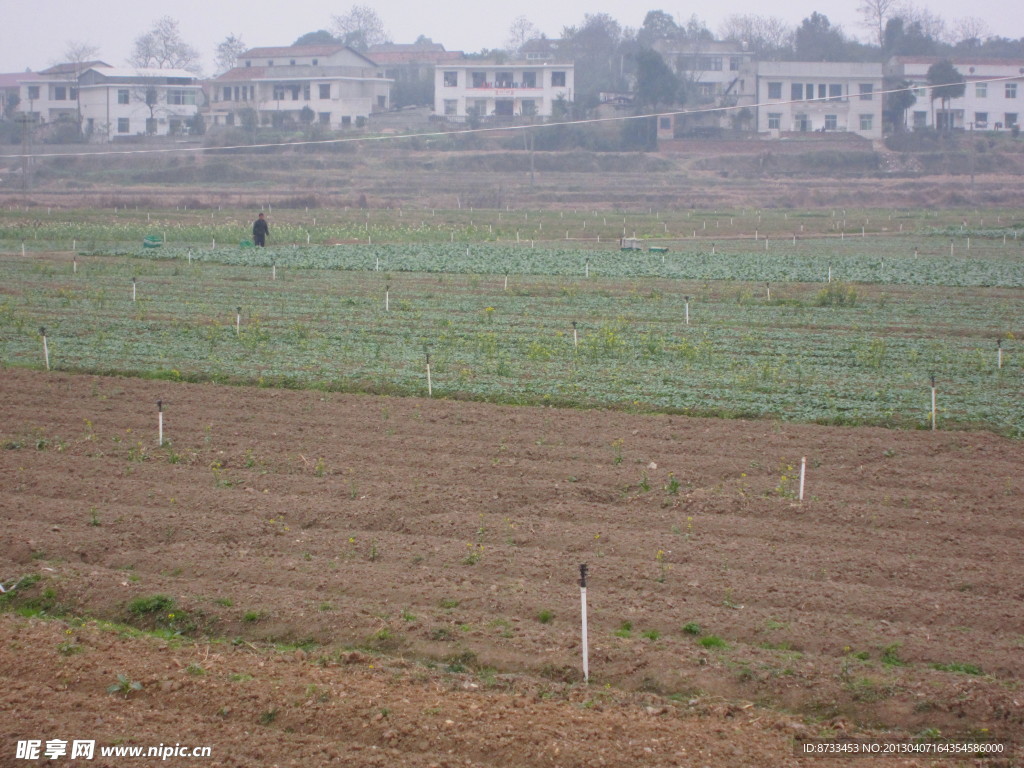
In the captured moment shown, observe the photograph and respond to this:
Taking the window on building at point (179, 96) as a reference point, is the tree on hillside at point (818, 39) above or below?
above

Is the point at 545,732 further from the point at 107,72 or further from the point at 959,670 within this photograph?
the point at 107,72

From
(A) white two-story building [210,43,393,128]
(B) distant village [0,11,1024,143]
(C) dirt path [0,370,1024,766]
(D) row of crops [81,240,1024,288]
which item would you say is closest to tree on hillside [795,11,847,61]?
(B) distant village [0,11,1024,143]

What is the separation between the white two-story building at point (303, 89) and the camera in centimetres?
10569

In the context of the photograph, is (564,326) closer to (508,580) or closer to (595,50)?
(508,580)

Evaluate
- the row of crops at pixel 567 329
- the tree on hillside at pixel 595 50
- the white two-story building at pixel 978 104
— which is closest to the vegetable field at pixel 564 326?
the row of crops at pixel 567 329

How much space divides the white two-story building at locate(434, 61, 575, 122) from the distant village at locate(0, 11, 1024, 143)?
104 millimetres

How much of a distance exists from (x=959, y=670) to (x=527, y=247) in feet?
129

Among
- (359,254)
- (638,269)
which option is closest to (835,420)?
(638,269)

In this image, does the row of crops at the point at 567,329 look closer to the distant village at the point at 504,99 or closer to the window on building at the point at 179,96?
the distant village at the point at 504,99

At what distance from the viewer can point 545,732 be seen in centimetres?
764

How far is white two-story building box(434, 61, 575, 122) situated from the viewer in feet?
350

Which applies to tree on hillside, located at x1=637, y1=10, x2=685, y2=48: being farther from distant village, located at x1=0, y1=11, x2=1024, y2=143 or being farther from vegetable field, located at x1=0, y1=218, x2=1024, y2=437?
vegetable field, located at x1=0, y1=218, x2=1024, y2=437

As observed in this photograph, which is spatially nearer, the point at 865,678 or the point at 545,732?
the point at 545,732

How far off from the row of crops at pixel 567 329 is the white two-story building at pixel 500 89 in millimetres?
71780
